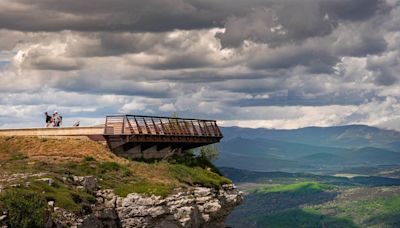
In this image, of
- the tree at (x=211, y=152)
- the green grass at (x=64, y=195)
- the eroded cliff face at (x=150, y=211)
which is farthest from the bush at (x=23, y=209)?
the tree at (x=211, y=152)

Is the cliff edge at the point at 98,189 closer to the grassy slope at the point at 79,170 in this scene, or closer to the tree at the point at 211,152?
the grassy slope at the point at 79,170

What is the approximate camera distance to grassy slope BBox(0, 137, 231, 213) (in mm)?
48406

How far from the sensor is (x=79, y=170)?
58094mm

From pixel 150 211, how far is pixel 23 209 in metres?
14.7

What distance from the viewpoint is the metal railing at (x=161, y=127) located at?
67312 mm

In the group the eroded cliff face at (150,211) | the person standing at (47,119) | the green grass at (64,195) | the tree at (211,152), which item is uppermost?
the person standing at (47,119)

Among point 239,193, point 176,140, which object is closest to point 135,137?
point 176,140

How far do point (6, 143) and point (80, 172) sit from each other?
619 inches

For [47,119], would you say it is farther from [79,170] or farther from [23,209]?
[23,209]

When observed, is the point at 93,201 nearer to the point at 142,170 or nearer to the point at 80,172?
the point at 80,172

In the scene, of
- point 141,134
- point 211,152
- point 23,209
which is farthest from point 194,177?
point 211,152

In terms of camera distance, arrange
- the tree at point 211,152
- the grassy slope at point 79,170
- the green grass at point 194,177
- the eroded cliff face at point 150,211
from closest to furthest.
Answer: the grassy slope at point 79,170 < the eroded cliff face at point 150,211 < the green grass at point 194,177 < the tree at point 211,152

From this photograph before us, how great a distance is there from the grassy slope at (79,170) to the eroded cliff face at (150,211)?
821 millimetres

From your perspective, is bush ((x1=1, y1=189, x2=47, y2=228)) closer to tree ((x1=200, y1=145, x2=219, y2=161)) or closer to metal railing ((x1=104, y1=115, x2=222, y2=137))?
metal railing ((x1=104, y1=115, x2=222, y2=137))
